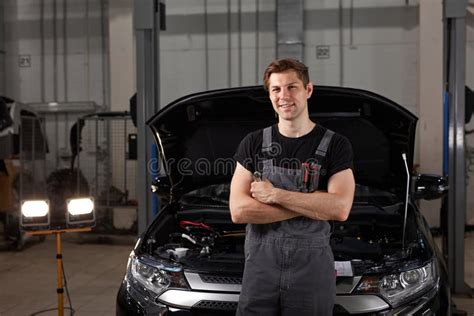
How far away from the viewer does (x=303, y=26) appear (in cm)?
816

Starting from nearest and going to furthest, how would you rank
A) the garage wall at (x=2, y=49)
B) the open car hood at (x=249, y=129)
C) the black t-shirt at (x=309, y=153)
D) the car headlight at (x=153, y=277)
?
1. the black t-shirt at (x=309, y=153)
2. the car headlight at (x=153, y=277)
3. the open car hood at (x=249, y=129)
4. the garage wall at (x=2, y=49)

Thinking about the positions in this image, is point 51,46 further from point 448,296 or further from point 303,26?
point 448,296

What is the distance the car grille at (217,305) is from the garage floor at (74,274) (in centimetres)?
224

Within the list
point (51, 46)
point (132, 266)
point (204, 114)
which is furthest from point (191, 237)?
point (51, 46)

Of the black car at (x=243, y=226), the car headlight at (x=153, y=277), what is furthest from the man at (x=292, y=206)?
the car headlight at (x=153, y=277)

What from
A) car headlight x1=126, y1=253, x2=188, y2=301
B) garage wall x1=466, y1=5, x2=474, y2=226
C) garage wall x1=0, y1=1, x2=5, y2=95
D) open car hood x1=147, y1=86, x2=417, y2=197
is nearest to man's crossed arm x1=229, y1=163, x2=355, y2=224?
car headlight x1=126, y1=253, x2=188, y2=301

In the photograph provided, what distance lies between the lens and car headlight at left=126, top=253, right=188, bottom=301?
2426mm

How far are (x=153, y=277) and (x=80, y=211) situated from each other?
114cm

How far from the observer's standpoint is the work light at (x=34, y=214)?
3.28 m

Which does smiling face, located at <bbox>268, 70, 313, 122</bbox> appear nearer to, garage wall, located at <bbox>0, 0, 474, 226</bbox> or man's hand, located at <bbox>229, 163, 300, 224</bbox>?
man's hand, located at <bbox>229, 163, 300, 224</bbox>

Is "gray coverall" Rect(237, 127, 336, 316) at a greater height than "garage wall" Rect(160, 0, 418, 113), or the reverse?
"garage wall" Rect(160, 0, 418, 113)

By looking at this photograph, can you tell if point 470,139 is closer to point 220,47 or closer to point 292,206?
point 220,47

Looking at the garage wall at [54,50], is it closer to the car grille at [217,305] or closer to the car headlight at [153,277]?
the car headlight at [153,277]

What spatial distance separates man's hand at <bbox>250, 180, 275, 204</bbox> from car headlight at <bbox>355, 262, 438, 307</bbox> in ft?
2.19
